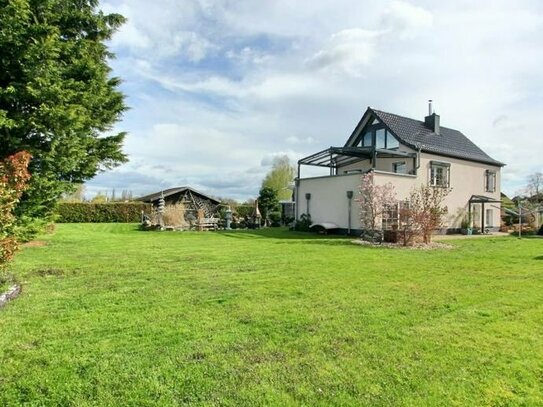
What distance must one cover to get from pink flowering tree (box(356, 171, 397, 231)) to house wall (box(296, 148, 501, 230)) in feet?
4.57

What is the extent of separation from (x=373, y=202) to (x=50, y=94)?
41.3 feet

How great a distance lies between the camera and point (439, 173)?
78.2ft

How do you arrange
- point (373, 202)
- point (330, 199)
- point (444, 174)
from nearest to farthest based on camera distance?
point (373, 202)
point (330, 199)
point (444, 174)

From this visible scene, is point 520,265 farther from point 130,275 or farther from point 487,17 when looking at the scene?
point 130,275

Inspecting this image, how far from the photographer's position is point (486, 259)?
36.2ft

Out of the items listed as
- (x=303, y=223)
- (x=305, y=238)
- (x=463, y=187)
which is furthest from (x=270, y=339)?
(x=463, y=187)

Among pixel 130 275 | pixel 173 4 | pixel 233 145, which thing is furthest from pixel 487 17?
pixel 233 145

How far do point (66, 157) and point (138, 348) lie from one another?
10066mm

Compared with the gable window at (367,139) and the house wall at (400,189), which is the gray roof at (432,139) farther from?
the gable window at (367,139)

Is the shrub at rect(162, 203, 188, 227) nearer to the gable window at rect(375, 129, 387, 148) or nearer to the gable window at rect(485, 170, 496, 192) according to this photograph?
the gable window at rect(375, 129, 387, 148)

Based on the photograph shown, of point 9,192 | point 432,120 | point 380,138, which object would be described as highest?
point 432,120

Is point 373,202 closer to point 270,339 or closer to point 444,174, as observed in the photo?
point 444,174

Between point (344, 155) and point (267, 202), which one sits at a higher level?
point (344, 155)

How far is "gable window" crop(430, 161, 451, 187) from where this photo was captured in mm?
23172
